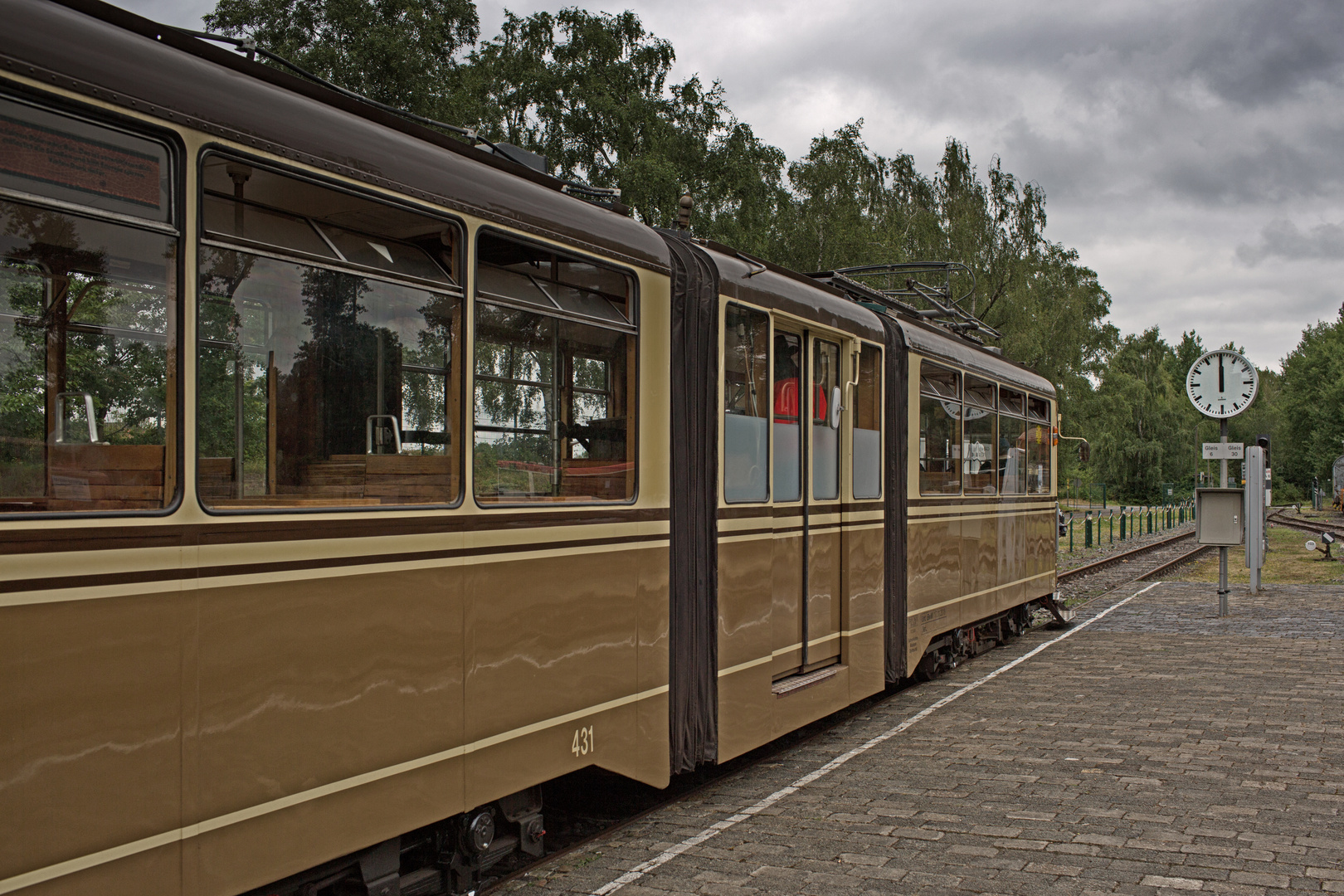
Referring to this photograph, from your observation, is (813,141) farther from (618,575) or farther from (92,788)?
(92,788)

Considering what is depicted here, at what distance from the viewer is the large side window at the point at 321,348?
344 cm

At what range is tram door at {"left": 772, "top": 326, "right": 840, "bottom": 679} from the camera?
267 inches

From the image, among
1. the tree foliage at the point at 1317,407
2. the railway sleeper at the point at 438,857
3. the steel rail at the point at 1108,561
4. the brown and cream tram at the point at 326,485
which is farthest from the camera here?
the tree foliage at the point at 1317,407

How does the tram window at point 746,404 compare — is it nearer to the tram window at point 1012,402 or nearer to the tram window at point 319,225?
the tram window at point 319,225

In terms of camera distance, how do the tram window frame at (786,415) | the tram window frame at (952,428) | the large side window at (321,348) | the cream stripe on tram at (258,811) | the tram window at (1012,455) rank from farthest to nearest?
the tram window at (1012,455) → the tram window frame at (952,428) → the tram window frame at (786,415) → the large side window at (321,348) → the cream stripe on tram at (258,811)

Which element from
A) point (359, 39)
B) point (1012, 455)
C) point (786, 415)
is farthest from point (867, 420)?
point (359, 39)

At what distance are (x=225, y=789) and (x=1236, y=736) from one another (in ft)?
21.4

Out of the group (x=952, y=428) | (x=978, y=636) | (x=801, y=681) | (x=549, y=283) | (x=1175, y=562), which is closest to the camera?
(x=549, y=283)

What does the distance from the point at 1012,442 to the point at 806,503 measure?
5.33 metres

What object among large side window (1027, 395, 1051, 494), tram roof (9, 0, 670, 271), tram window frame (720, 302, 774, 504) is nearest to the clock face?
large side window (1027, 395, 1051, 494)

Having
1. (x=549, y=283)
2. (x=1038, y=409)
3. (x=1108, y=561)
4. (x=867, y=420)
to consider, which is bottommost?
(x=1108, y=561)

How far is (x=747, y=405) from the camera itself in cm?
644

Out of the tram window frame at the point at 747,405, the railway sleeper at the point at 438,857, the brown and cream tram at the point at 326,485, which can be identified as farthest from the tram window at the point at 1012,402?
the railway sleeper at the point at 438,857

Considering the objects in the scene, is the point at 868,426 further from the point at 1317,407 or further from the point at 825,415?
the point at 1317,407
